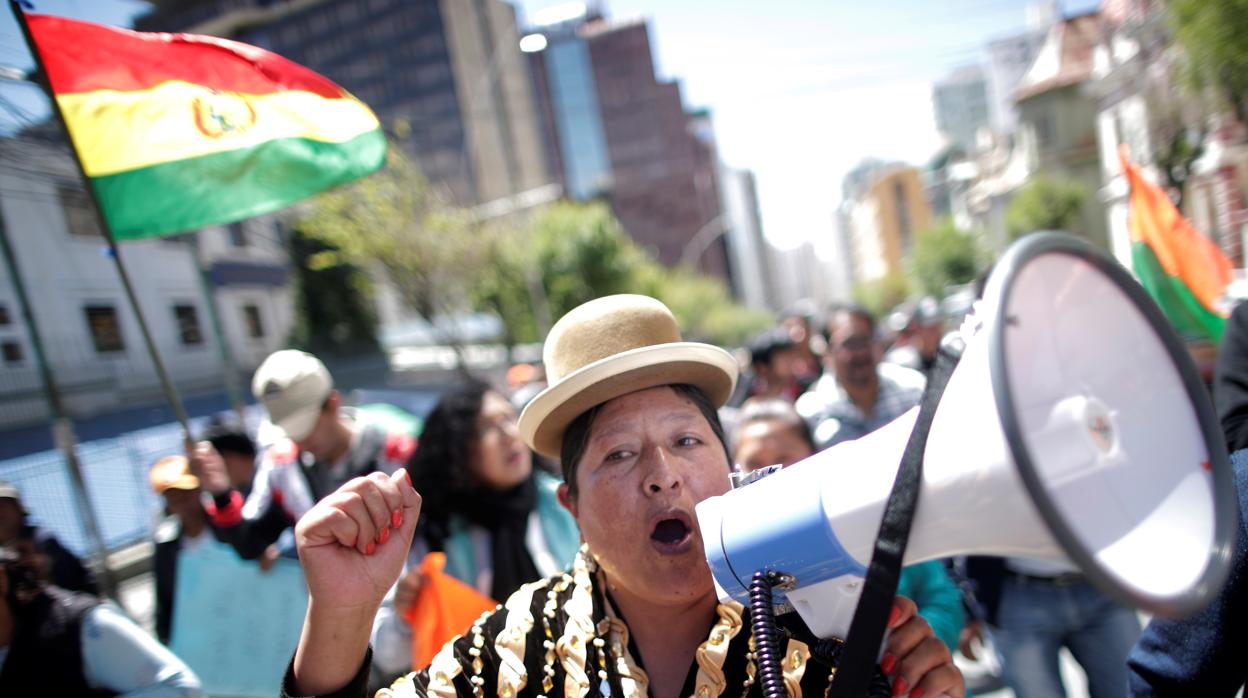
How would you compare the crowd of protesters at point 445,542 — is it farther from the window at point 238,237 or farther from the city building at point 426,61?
the city building at point 426,61

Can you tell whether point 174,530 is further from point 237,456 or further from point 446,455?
point 446,455

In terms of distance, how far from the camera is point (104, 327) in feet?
23.5

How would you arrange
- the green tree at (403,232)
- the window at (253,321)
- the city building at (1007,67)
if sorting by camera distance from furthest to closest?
the city building at (1007,67)
the window at (253,321)
the green tree at (403,232)

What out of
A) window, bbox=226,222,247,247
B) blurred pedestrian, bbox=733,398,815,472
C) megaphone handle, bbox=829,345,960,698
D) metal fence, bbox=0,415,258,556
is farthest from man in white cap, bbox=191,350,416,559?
window, bbox=226,222,247,247

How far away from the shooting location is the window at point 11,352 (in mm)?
5355

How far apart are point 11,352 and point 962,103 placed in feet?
410

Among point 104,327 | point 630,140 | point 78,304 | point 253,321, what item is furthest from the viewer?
point 630,140

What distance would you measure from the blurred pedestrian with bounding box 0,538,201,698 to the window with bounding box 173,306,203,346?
27.0 feet

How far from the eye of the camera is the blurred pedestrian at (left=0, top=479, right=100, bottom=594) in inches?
108

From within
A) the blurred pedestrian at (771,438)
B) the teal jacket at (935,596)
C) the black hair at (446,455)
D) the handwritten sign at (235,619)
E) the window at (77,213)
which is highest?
the window at (77,213)

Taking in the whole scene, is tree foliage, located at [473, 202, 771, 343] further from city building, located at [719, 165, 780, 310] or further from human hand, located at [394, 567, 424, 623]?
city building, located at [719, 165, 780, 310]

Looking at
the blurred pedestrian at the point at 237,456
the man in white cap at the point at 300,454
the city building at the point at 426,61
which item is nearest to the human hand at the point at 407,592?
the man in white cap at the point at 300,454

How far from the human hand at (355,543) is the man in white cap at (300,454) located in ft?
6.10

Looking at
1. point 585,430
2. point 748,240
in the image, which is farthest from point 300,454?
point 748,240
